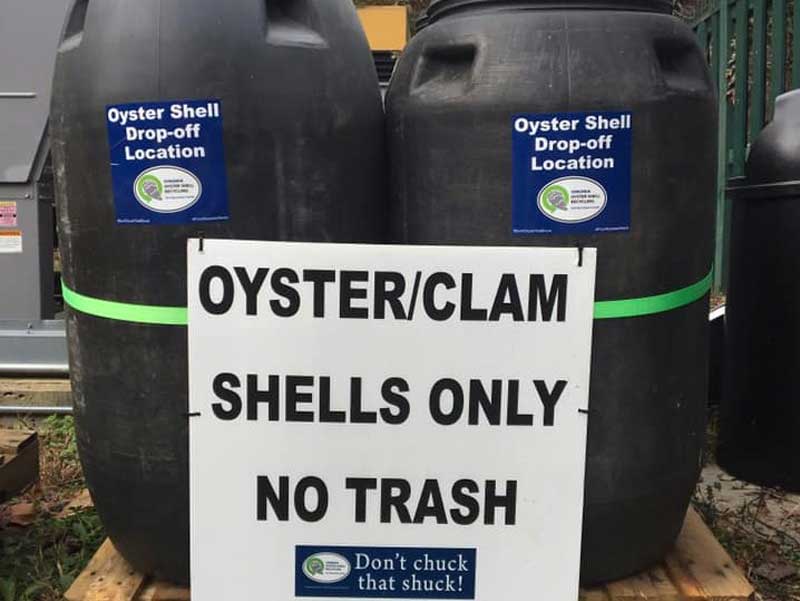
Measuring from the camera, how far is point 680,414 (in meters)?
2.04

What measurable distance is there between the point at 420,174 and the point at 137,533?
1031mm

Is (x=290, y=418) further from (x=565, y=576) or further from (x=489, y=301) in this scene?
(x=565, y=576)

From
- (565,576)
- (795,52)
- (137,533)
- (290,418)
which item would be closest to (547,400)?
(565,576)

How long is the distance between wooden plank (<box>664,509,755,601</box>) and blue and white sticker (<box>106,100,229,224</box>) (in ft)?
4.36

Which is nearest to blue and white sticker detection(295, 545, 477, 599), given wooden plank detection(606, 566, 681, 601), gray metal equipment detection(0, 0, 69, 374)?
wooden plank detection(606, 566, 681, 601)

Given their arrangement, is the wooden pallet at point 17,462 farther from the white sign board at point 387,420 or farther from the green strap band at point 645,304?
the green strap band at point 645,304

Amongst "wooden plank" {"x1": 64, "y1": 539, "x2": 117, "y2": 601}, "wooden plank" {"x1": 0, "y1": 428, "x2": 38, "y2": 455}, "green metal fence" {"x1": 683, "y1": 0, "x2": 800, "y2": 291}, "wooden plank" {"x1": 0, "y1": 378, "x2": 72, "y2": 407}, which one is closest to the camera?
"wooden plank" {"x1": 64, "y1": 539, "x2": 117, "y2": 601}

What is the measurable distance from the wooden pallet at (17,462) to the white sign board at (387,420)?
140 cm

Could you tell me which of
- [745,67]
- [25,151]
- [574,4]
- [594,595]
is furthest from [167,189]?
[745,67]

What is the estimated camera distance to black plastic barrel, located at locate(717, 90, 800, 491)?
Answer: 10.0ft

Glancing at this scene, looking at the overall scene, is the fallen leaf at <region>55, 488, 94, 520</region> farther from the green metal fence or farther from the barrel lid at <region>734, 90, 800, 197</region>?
the green metal fence

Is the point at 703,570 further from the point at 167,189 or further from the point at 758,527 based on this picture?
the point at 167,189

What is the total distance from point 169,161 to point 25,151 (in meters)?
2.61

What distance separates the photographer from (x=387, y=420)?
1610 mm
